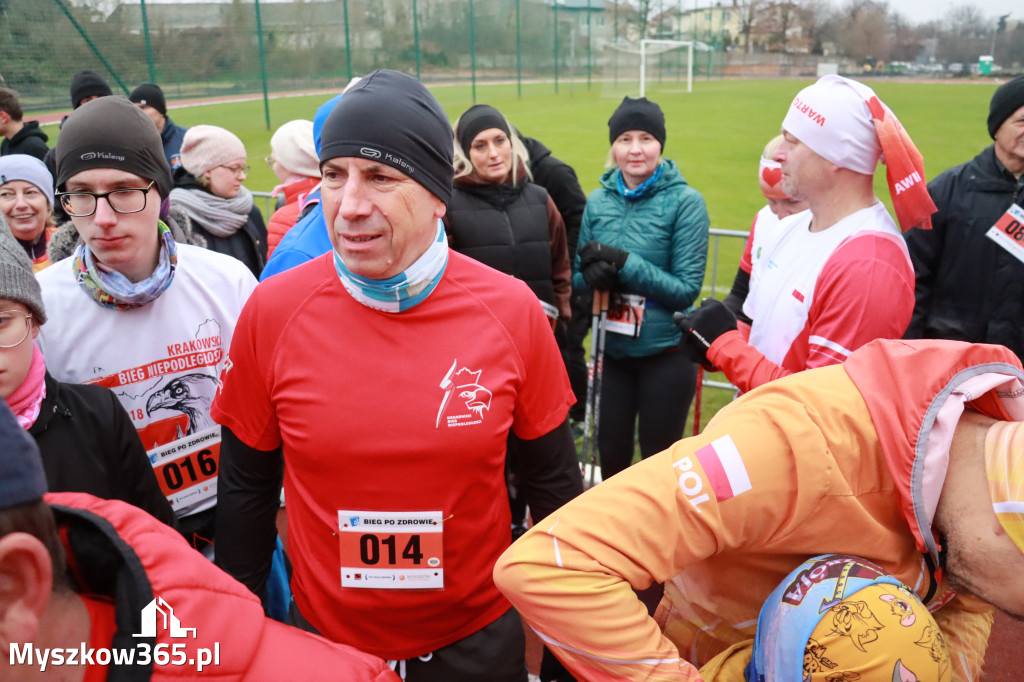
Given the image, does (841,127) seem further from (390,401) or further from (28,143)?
(28,143)

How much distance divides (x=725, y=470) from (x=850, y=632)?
0.32 meters

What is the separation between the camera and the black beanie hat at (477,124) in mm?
3908

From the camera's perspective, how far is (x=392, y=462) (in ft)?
5.53

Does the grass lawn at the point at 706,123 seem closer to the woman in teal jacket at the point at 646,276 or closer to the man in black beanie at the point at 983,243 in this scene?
the woman in teal jacket at the point at 646,276

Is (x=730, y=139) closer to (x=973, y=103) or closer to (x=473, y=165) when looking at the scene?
(x=973, y=103)

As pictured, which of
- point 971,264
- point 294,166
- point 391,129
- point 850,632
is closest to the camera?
point 850,632

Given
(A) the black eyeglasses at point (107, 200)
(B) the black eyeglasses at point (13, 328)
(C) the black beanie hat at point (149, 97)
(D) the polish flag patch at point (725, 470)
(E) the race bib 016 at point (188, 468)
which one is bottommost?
(E) the race bib 016 at point (188, 468)

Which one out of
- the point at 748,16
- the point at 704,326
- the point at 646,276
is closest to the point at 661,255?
the point at 646,276

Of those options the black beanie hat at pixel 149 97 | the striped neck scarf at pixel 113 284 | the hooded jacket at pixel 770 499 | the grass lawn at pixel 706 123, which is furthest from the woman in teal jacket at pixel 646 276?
the black beanie hat at pixel 149 97

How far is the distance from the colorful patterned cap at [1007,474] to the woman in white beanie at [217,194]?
3.73 metres

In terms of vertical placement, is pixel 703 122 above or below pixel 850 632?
above

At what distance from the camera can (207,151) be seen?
417 cm

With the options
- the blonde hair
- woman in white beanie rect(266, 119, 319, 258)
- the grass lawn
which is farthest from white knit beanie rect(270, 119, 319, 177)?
the grass lawn

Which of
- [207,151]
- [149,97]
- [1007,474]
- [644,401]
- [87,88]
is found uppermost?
[87,88]
